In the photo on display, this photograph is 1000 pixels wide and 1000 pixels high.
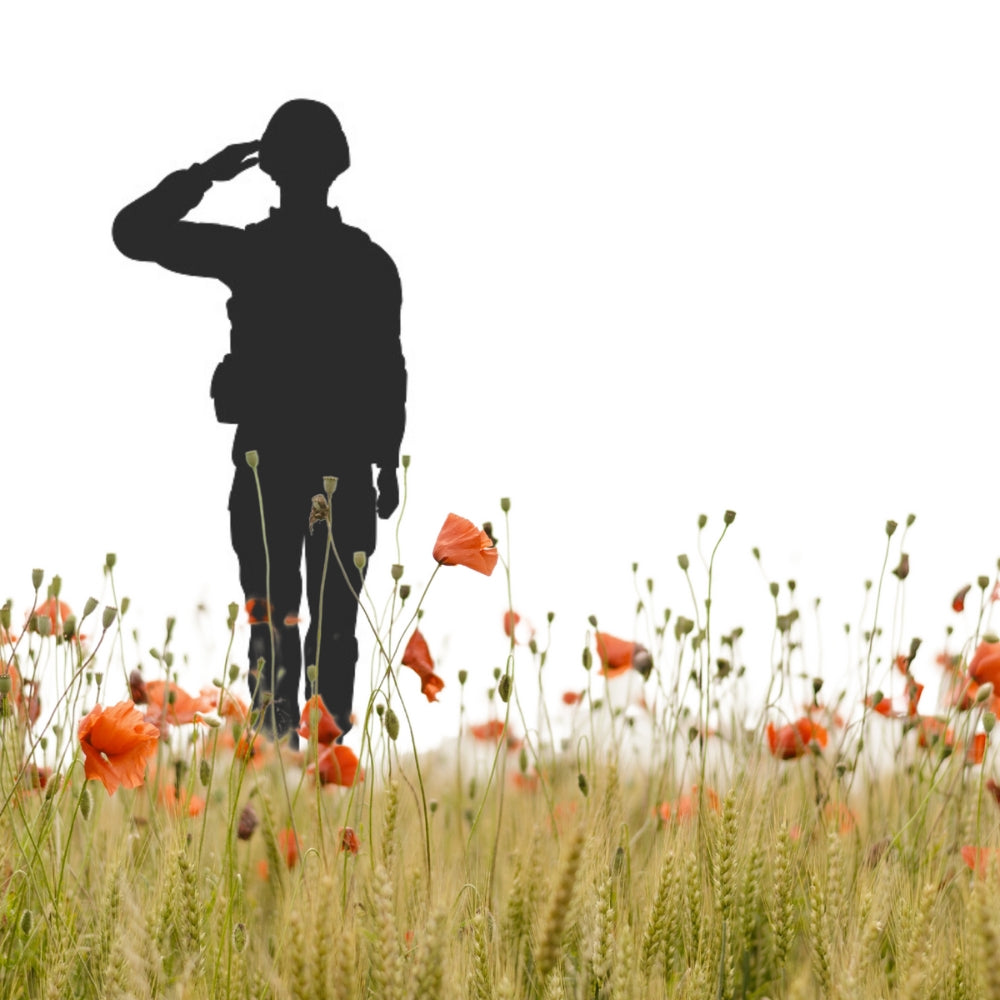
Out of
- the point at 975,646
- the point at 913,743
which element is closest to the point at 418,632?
the point at 975,646

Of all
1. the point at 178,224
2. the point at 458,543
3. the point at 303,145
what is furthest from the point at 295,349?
the point at 458,543

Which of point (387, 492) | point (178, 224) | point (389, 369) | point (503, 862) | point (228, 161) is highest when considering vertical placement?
point (228, 161)

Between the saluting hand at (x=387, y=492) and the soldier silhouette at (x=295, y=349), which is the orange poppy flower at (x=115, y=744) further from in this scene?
the saluting hand at (x=387, y=492)

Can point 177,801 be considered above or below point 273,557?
below

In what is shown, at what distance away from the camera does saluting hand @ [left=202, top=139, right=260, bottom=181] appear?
4195 mm

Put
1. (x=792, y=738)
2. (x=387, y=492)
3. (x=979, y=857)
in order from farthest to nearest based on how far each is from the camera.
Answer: (x=387, y=492) → (x=792, y=738) → (x=979, y=857)

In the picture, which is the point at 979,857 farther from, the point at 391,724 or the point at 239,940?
the point at 239,940

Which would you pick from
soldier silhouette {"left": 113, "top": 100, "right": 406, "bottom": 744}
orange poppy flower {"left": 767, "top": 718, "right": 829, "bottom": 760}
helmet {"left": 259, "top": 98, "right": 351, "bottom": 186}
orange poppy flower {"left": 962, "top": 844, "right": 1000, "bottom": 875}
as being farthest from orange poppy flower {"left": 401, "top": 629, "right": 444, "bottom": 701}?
helmet {"left": 259, "top": 98, "right": 351, "bottom": 186}

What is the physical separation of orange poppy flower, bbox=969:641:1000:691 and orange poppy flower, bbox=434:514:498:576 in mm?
1166

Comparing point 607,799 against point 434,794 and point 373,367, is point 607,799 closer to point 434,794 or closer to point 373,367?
point 434,794

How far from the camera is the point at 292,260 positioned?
426cm

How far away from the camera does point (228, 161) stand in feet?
13.8

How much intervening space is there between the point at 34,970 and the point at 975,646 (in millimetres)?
2122

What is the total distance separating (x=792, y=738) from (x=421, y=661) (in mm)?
982
